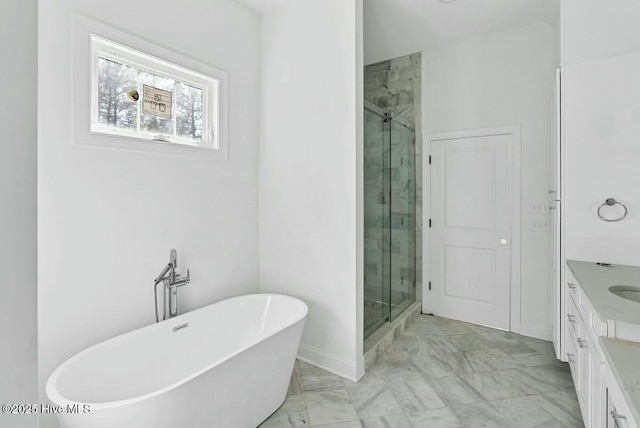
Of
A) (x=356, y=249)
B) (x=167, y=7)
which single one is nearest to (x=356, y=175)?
(x=356, y=249)

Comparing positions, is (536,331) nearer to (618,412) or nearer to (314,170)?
(618,412)

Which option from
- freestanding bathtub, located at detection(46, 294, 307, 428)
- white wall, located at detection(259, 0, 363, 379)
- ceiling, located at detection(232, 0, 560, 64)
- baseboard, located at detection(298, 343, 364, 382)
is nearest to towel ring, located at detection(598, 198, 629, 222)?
white wall, located at detection(259, 0, 363, 379)

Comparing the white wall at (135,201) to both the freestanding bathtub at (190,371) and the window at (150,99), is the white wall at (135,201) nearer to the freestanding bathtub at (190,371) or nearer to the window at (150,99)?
the window at (150,99)

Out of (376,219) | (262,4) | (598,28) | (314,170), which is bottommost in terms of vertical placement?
(376,219)

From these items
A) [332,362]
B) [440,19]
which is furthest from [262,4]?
[332,362]

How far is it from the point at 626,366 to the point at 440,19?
3.01 metres

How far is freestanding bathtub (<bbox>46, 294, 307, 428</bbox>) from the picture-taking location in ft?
4.10

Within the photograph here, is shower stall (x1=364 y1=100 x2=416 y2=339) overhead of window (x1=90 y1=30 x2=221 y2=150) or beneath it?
beneath

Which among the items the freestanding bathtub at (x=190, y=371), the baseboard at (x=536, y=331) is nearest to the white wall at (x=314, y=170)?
the freestanding bathtub at (x=190, y=371)

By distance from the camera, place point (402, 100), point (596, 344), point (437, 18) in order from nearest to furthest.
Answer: point (596, 344) < point (437, 18) < point (402, 100)

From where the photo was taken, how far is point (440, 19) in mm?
2920

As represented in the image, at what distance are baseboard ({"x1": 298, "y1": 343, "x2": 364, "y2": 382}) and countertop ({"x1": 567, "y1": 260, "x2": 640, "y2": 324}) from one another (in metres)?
1.50

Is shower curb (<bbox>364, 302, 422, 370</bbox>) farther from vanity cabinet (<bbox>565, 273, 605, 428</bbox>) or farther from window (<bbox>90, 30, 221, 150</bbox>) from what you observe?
window (<bbox>90, 30, 221, 150</bbox>)

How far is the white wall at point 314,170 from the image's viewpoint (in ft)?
7.66
